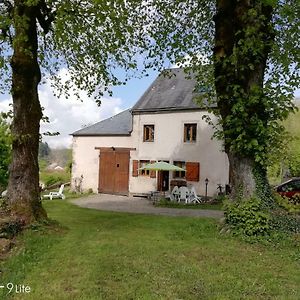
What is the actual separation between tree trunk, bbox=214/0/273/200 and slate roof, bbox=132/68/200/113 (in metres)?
13.5

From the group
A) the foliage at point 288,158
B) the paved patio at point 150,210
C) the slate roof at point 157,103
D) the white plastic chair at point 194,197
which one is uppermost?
the slate roof at point 157,103

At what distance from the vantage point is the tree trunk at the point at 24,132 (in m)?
10.1

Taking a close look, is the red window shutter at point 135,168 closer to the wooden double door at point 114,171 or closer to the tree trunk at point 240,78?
the wooden double door at point 114,171

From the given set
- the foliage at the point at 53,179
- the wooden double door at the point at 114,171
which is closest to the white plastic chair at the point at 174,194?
the wooden double door at the point at 114,171

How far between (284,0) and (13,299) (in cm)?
1057

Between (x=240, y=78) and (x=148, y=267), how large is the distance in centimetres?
609

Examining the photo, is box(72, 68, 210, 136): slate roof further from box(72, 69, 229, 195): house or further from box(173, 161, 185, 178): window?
box(173, 161, 185, 178): window

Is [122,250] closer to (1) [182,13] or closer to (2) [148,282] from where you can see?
(2) [148,282]

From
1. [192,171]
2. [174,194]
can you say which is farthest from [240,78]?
[192,171]

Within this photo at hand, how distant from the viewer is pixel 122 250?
825 centimetres

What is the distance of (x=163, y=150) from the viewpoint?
26234 millimetres

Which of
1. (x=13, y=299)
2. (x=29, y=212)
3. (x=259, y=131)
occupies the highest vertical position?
(x=259, y=131)

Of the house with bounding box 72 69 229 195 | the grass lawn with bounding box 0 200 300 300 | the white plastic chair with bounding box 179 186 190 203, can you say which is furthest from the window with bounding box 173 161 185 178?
the grass lawn with bounding box 0 200 300 300

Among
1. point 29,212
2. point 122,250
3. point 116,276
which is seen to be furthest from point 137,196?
point 116,276
